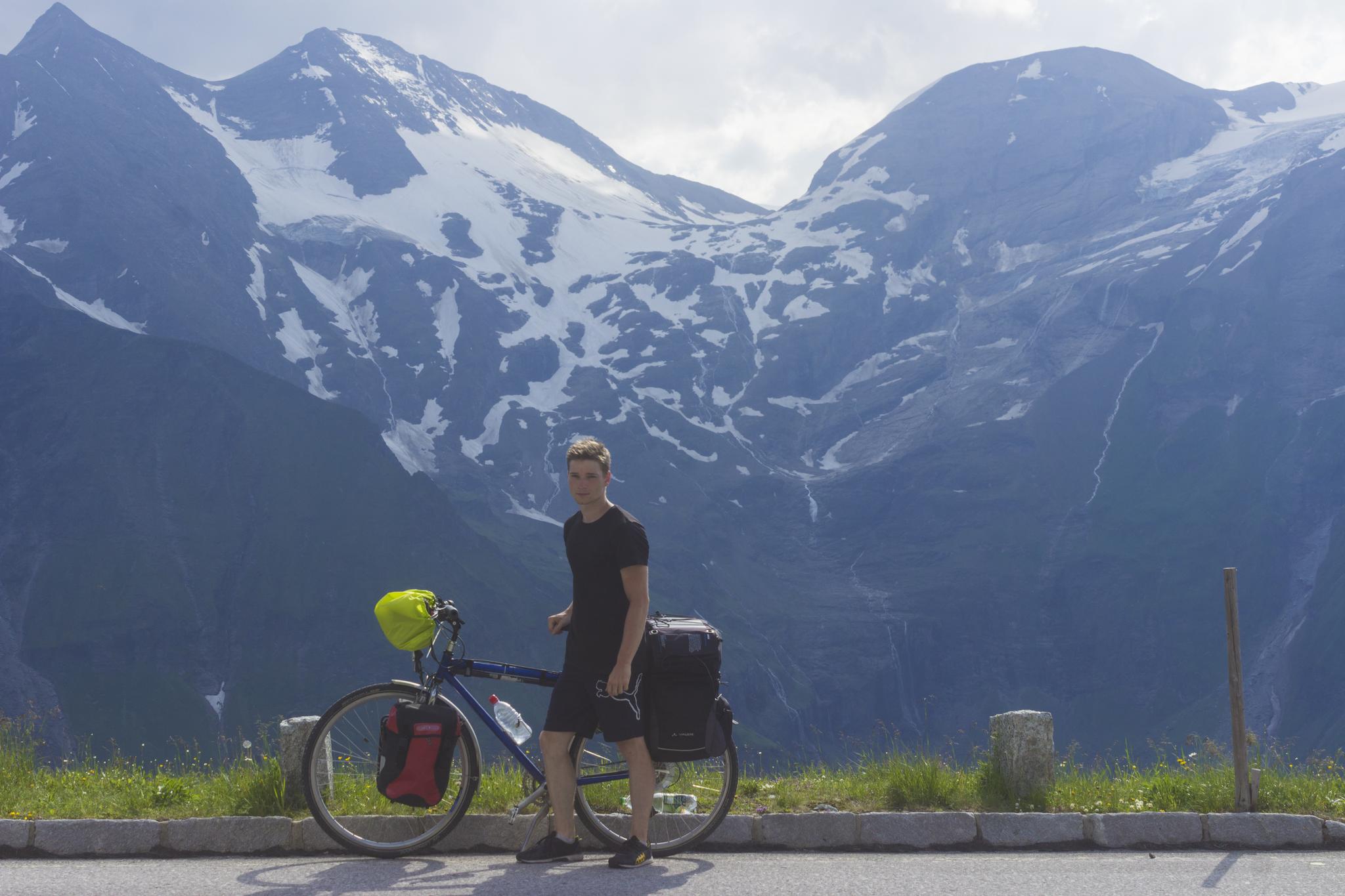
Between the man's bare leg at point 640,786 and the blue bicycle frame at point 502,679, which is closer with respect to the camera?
the man's bare leg at point 640,786

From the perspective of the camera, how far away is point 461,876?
249 inches

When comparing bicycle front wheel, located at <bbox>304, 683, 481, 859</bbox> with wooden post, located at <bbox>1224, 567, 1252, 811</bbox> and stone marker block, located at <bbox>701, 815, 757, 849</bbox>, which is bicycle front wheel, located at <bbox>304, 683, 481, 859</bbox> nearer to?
stone marker block, located at <bbox>701, 815, 757, 849</bbox>

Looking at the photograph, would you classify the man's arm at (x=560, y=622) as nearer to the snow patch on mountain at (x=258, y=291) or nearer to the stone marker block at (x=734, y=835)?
the stone marker block at (x=734, y=835)

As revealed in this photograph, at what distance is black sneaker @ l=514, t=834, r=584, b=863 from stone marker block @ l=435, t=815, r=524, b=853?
0.52m

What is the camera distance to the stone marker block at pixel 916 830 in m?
7.28

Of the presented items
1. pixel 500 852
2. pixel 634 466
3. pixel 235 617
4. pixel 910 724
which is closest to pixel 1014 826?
pixel 500 852

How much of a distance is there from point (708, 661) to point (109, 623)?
397 feet

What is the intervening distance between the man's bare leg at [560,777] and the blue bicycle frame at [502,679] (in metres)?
0.29

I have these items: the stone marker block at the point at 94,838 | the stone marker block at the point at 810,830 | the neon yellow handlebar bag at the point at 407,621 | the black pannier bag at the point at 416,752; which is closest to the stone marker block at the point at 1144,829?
the stone marker block at the point at 810,830

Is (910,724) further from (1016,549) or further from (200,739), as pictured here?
(200,739)

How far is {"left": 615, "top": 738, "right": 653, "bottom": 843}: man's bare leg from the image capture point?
256 inches

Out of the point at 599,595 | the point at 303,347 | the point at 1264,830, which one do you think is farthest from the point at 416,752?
the point at 303,347

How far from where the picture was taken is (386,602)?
6.74m

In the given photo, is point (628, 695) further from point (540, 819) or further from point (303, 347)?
point (303, 347)
